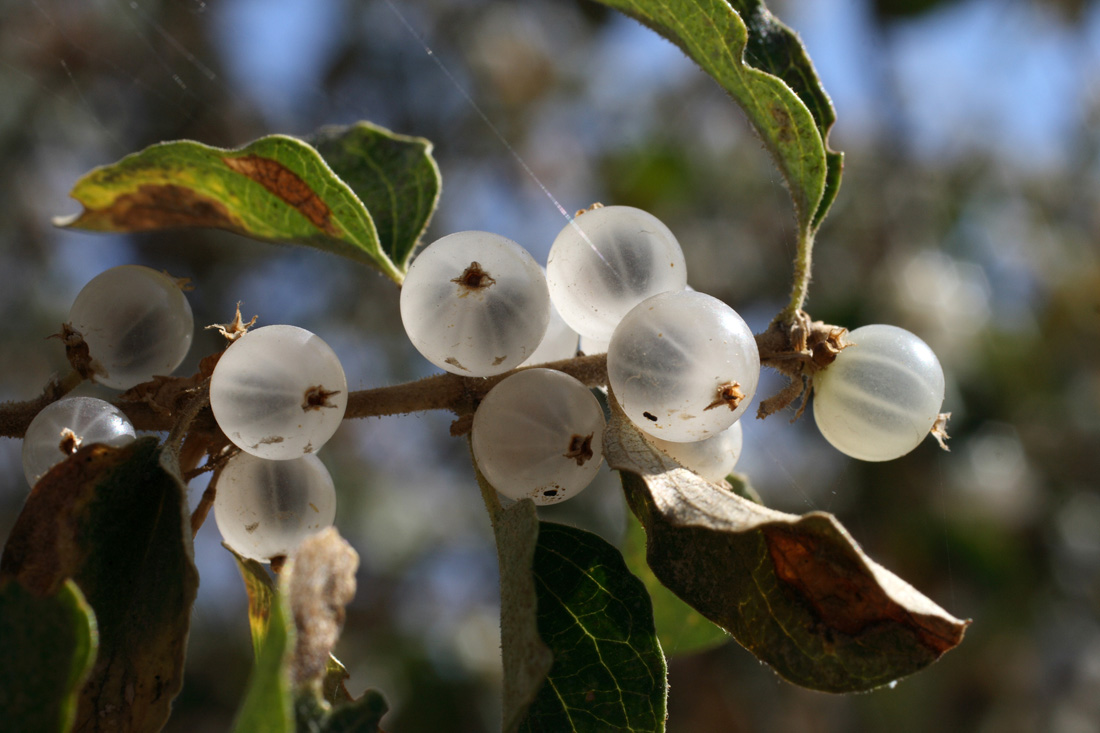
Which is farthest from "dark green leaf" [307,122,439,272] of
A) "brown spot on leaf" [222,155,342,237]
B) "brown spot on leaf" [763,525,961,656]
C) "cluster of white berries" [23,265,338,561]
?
"brown spot on leaf" [763,525,961,656]

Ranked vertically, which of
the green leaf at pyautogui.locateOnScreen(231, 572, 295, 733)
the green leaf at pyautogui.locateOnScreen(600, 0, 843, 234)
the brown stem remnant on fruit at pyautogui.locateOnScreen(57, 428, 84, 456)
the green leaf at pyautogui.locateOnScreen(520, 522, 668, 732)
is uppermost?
the green leaf at pyautogui.locateOnScreen(600, 0, 843, 234)

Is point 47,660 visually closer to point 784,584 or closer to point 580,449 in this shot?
point 580,449

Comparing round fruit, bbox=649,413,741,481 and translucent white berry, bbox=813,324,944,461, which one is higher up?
translucent white berry, bbox=813,324,944,461

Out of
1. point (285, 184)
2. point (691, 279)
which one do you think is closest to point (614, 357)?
point (285, 184)

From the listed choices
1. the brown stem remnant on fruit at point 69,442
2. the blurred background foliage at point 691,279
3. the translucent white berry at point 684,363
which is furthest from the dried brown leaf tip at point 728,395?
the blurred background foliage at point 691,279

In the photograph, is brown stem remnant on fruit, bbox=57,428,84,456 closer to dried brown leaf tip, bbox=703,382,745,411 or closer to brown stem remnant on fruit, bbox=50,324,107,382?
brown stem remnant on fruit, bbox=50,324,107,382

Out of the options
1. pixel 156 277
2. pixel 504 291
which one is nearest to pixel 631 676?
pixel 504 291
